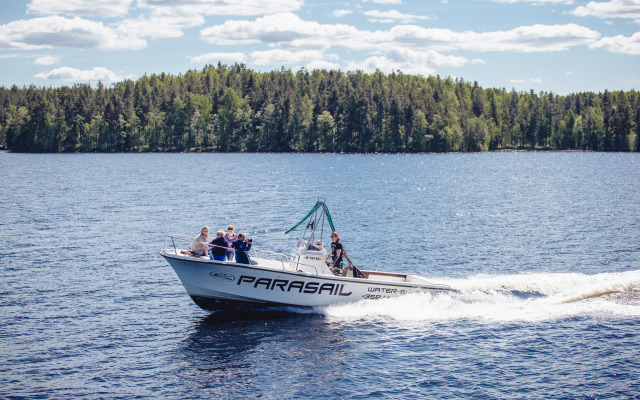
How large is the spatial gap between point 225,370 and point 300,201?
46217 mm

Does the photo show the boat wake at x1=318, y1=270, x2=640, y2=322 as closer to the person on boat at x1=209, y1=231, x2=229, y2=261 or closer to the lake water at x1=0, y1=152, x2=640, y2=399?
the lake water at x1=0, y1=152, x2=640, y2=399

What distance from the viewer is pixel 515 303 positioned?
25172mm

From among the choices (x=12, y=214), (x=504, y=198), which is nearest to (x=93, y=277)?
(x=12, y=214)

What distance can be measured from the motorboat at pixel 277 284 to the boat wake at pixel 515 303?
1.46ft

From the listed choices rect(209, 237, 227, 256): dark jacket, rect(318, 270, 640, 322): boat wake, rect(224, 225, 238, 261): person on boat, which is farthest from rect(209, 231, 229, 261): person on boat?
rect(318, 270, 640, 322): boat wake

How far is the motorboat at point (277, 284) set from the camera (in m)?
23.5

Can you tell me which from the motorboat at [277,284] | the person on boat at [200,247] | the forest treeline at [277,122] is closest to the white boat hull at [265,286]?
the motorboat at [277,284]

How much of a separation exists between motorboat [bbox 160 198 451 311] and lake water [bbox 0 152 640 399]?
19.5 inches

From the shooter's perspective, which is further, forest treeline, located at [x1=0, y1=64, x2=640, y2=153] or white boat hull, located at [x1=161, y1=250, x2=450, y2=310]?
forest treeline, located at [x1=0, y1=64, x2=640, y2=153]

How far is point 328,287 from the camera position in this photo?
79.4ft

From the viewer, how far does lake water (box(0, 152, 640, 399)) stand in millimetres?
18141

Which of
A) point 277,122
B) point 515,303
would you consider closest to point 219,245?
point 515,303

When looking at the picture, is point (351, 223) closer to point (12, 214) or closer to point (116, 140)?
point (12, 214)

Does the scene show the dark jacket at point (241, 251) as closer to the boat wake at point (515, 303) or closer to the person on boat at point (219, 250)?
the person on boat at point (219, 250)
